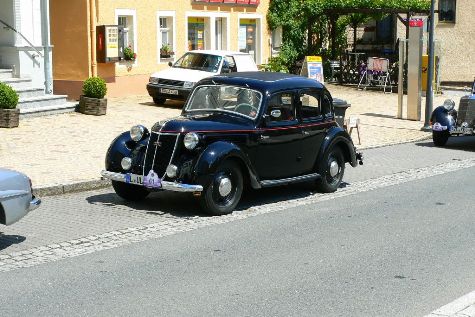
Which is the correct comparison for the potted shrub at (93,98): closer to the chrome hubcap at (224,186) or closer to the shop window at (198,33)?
the shop window at (198,33)

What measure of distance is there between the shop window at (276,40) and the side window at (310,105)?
18754 mm

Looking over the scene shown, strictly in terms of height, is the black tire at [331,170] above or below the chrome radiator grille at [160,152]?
below

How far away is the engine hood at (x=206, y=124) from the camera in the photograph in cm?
1036

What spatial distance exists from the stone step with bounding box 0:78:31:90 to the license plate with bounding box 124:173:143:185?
9.74m

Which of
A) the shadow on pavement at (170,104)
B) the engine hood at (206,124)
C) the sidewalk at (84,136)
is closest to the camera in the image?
the engine hood at (206,124)

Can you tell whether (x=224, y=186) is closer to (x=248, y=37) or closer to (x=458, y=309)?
(x=458, y=309)

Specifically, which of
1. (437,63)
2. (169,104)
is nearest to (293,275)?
(169,104)

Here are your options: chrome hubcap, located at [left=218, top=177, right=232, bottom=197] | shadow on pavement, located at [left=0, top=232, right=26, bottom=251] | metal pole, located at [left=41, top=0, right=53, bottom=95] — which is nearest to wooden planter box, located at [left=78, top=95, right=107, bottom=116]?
metal pole, located at [left=41, top=0, right=53, bottom=95]

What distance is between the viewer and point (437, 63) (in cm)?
2884

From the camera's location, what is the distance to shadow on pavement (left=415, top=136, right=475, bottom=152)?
17.8m

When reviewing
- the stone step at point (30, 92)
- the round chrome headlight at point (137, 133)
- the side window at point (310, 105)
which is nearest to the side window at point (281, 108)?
the side window at point (310, 105)

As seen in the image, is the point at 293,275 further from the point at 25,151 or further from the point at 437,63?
the point at 437,63

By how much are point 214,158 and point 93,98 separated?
10204 millimetres

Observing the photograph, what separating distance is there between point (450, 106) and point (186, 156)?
30.8 ft
